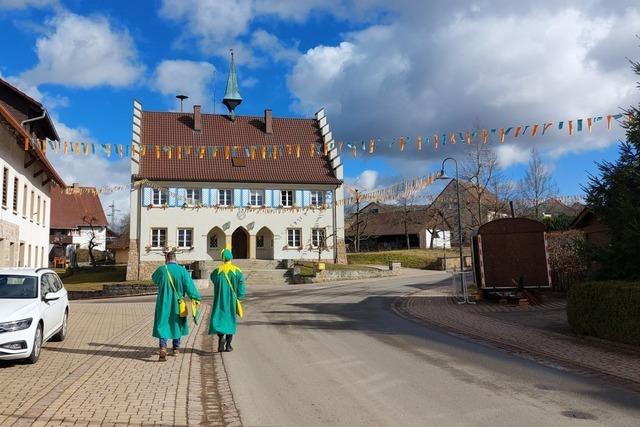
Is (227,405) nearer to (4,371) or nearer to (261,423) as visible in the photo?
(261,423)

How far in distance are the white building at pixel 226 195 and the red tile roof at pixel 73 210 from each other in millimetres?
31163

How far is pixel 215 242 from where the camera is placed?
4662 centimetres

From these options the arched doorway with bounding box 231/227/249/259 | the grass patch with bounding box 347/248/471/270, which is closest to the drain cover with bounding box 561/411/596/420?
the arched doorway with bounding box 231/227/249/259

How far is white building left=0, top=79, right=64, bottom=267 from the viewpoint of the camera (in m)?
22.1

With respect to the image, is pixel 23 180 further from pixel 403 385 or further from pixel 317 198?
pixel 317 198

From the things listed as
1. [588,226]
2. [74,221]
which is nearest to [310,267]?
[588,226]

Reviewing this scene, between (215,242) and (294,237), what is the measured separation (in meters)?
6.01

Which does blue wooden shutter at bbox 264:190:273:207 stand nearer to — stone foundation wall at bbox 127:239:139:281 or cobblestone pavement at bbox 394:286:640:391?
stone foundation wall at bbox 127:239:139:281

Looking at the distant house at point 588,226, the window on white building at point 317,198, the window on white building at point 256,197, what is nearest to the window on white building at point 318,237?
the window on white building at point 317,198

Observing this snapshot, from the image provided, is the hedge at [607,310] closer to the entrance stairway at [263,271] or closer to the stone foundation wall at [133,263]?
the entrance stairway at [263,271]

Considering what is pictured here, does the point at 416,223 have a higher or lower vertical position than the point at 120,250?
higher

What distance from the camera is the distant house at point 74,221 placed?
73.9 meters

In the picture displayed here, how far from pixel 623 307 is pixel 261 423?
7499 mm

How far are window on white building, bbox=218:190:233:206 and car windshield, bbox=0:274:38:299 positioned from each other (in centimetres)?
3568
